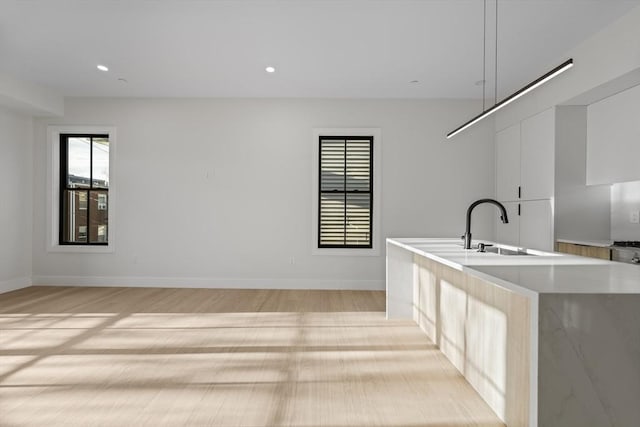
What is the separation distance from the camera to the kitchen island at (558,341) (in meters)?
1.23

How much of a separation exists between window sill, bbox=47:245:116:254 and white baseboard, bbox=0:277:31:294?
533 mm

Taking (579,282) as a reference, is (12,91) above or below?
above

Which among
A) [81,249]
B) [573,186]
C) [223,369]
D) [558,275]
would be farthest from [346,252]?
[558,275]

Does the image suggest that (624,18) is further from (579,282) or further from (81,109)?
(81,109)

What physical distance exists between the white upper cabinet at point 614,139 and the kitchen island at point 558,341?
210cm

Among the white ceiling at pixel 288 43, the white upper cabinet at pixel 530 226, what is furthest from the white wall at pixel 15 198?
the white upper cabinet at pixel 530 226

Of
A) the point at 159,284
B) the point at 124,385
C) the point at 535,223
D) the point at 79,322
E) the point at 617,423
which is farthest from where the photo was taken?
the point at 159,284

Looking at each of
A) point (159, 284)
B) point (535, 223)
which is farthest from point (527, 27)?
point (159, 284)

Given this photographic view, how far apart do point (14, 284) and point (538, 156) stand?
735 centimetres

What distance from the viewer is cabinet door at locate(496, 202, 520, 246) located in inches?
202

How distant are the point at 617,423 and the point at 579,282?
0.46m

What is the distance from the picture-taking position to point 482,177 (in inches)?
227

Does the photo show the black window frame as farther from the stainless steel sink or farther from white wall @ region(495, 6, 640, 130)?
white wall @ region(495, 6, 640, 130)

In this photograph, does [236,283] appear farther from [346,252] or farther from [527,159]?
[527,159]
